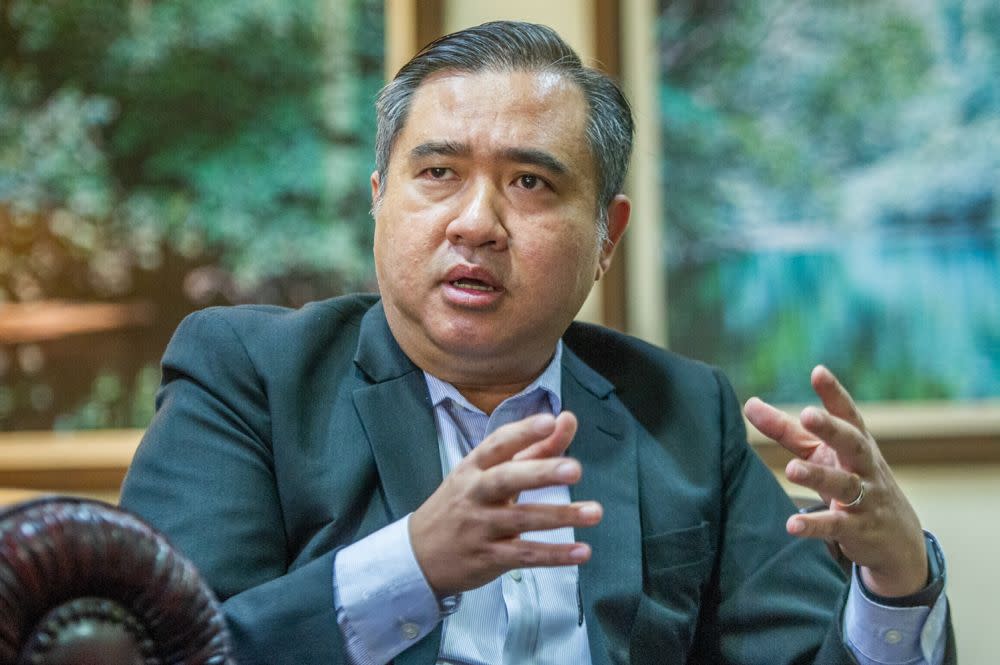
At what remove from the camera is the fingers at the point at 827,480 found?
1.18 m

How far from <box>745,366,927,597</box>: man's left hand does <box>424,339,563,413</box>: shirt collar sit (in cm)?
46

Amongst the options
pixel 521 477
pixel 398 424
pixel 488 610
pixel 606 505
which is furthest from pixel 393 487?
pixel 521 477

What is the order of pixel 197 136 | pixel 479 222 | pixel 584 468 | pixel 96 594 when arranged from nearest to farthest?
pixel 96 594 → pixel 479 222 → pixel 584 468 → pixel 197 136

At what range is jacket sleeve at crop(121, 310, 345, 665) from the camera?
128cm

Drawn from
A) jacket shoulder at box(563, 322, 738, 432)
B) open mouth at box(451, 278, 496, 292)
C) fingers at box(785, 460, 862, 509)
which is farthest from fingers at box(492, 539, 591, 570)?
jacket shoulder at box(563, 322, 738, 432)

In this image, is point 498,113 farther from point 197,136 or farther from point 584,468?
point 197,136

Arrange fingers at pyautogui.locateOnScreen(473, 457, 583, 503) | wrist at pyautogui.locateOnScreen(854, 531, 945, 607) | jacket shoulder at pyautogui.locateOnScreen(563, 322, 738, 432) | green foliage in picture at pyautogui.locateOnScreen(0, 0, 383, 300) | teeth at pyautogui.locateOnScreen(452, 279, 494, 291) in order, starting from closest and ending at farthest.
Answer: fingers at pyautogui.locateOnScreen(473, 457, 583, 503)
wrist at pyautogui.locateOnScreen(854, 531, 945, 607)
teeth at pyautogui.locateOnScreen(452, 279, 494, 291)
jacket shoulder at pyautogui.locateOnScreen(563, 322, 738, 432)
green foliage in picture at pyautogui.locateOnScreen(0, 0, 383, 300)

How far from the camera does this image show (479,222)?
1508mm

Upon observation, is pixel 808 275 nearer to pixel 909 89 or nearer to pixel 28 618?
pixel 909 89

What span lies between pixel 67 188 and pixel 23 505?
2.11m

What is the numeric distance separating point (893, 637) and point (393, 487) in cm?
68

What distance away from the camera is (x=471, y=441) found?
1.61 metres

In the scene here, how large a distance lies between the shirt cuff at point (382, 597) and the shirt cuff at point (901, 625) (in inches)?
22.7

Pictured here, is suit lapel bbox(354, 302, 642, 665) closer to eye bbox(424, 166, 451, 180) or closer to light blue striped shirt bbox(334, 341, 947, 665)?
light blue striped shirt bbox(334, 341, 947, 665)
